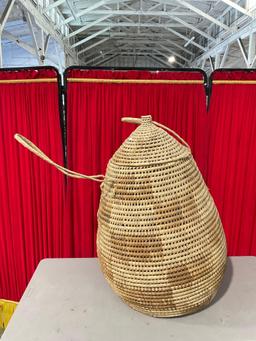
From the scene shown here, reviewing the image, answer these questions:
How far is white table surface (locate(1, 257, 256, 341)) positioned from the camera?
0.82m

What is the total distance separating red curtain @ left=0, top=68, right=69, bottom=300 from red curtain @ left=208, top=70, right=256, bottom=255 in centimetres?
88

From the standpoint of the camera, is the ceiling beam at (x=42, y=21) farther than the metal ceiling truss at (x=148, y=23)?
No

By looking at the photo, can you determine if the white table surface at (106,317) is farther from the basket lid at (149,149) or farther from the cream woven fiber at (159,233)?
the basket lid at (149,149)

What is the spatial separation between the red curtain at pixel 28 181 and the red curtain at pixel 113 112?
0.10 meters

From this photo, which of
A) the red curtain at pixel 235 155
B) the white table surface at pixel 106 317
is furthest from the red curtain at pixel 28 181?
the red curtain at pixel 235 155

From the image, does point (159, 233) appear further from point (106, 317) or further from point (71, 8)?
point (71, 8)

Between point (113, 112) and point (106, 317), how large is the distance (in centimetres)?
108

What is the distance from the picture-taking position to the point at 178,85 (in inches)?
64.2

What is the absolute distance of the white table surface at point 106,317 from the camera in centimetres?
82

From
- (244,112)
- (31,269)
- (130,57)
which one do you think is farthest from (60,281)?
(130,57)

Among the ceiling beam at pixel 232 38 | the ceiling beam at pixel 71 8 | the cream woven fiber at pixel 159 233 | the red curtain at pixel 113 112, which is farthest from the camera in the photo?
the ceiling beam at pixel 71 8

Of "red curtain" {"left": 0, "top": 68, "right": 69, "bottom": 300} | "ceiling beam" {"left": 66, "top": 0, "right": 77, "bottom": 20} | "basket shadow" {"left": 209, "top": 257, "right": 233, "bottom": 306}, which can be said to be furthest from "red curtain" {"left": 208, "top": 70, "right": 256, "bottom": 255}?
"ceiling beam" {"left": 66, "top": 0, "right": 77, "bottom": 20}

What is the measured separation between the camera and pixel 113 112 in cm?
166

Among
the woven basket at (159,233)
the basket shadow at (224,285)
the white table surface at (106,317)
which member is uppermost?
the woven basket at (159,233)
